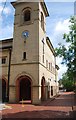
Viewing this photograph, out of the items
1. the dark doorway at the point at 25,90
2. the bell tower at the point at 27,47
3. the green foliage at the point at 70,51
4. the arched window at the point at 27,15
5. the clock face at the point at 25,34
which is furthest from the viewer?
the dark doorway at the point at 25,90

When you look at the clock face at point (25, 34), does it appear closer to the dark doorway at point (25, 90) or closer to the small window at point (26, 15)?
the small window at point (26, 15)

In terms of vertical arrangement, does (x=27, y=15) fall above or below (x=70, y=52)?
above

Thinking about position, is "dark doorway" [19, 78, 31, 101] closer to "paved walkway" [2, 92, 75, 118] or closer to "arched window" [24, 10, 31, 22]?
"paved walkway" [2, 92, 75, 118]

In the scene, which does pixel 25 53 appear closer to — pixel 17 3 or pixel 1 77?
pixel 1 77

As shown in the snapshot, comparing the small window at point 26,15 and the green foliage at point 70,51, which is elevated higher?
the small window at point 26,15

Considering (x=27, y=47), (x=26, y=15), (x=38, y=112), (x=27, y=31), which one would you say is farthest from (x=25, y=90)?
(x=38, y=112)

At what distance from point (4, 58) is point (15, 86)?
5.13 meters

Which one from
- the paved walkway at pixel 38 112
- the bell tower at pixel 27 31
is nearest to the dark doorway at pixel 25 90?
the bell tower at pixel 27 31

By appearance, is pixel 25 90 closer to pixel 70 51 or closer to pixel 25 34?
pixel 25 34

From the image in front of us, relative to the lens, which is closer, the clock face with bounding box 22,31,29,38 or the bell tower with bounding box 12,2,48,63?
the bell tower with bounding box 12,2,48,63

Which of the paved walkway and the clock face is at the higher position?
the clock face

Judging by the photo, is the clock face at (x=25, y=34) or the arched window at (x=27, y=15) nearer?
the clock face at (x=25, y=34)

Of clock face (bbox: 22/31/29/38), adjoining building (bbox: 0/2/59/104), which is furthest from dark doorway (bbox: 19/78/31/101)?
clock face (bbox: 22/31/29/38)

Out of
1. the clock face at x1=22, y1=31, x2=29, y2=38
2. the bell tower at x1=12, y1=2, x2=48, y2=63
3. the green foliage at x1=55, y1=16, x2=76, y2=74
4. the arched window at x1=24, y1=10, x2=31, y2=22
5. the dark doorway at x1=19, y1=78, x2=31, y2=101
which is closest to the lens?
the green foliage at x1=55, y1=16, x2=76, y2=74
